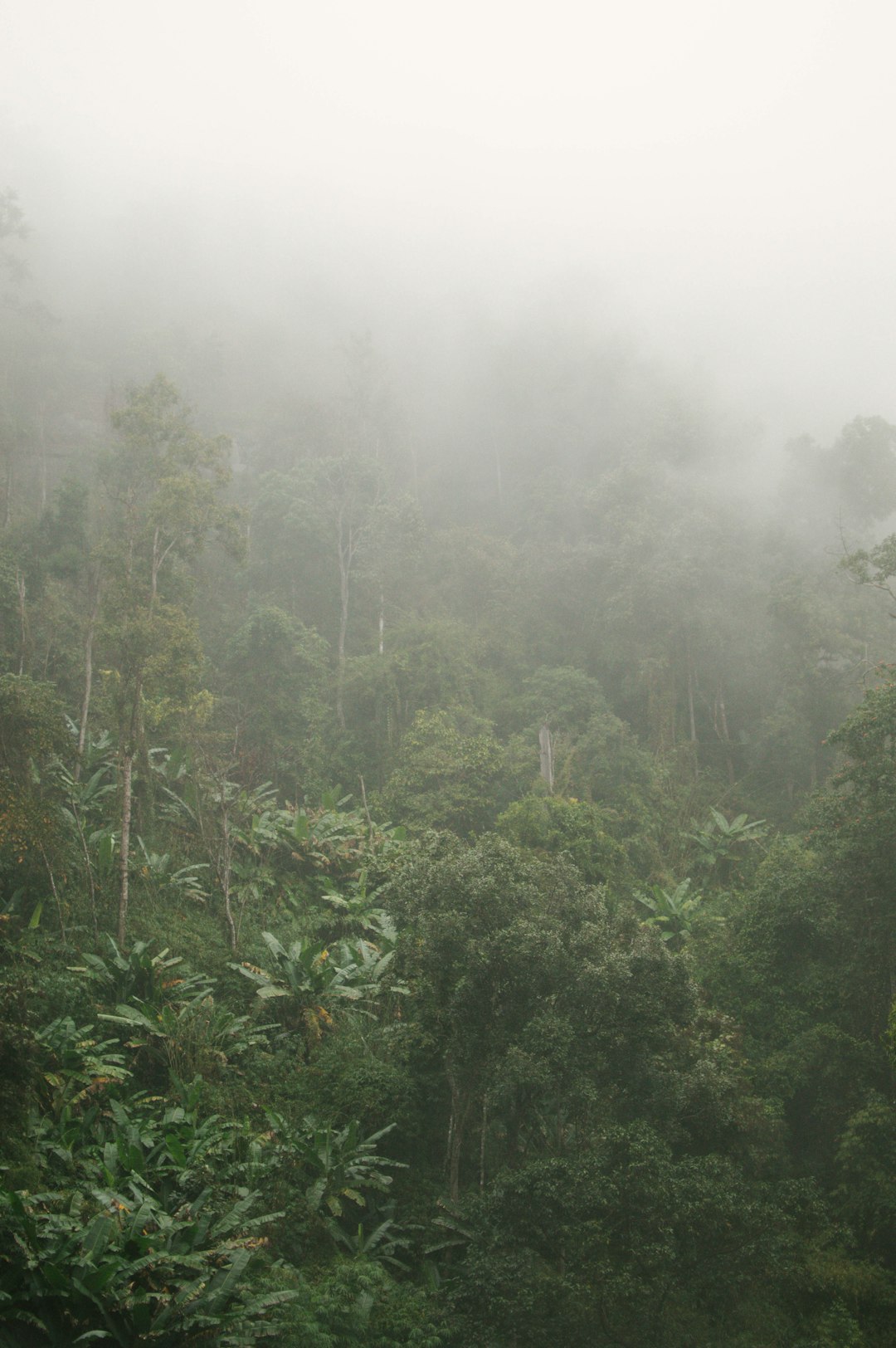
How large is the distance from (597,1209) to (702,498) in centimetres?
2483

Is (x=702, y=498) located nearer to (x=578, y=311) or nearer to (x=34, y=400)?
(x=578, y=311)

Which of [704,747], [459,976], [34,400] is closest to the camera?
[459,976]

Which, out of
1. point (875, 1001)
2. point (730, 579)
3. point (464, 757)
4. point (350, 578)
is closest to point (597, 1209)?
point (875, 1001)

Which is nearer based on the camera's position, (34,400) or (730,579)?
(730,579)

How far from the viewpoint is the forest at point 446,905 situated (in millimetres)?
8258

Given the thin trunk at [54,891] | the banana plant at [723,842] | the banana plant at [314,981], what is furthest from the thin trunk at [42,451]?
the banana plant at [723,842]

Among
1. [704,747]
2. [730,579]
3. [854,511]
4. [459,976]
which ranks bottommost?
[459,976]

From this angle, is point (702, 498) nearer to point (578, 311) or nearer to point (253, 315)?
point (578, 311)

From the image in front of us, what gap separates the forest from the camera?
325 inches

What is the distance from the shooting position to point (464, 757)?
65.9 ft

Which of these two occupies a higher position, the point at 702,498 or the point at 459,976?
the point at 702,498

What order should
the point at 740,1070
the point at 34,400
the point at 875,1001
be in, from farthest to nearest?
the point at 34,400 → the point at 875,1001 → the point at 740,1070

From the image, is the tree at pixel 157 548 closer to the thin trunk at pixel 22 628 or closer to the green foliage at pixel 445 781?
the thin trunk at pixel 22 628

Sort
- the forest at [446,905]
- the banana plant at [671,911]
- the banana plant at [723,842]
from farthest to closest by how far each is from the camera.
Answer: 1. the banana plant at [723,842]
2. the banana plant at [671,911]
3. the forest at [446,905]
